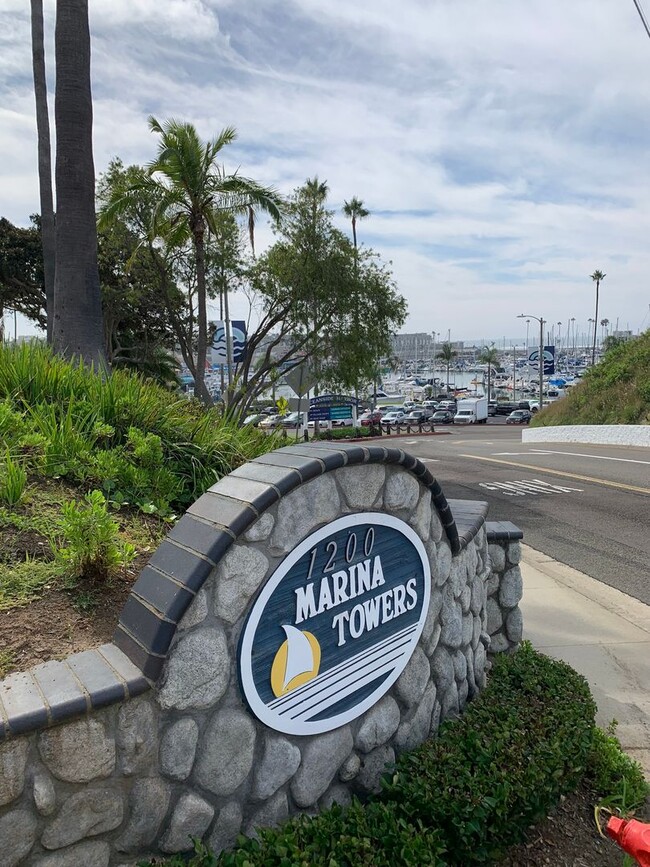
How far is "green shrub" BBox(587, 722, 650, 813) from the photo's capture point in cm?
351

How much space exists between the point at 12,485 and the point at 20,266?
2430cm

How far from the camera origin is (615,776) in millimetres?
3705

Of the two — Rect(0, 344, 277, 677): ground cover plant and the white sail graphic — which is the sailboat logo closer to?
the white sail graphic

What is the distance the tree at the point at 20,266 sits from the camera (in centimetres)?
2441

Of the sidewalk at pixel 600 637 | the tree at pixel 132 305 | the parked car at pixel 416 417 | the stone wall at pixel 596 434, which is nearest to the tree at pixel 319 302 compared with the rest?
the tree at pixel 132 305

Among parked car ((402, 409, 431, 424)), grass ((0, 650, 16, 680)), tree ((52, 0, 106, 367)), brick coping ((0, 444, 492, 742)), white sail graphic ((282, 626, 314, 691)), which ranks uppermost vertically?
tree ((52, 0, 106, 367))

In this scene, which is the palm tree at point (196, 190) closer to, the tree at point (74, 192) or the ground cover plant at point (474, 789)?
the tree at point (74, 192)

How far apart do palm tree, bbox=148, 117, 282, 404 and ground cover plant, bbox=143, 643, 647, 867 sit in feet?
48.7

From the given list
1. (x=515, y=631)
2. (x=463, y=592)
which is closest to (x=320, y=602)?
(x=463, y=592)

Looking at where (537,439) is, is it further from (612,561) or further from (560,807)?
(560,807)

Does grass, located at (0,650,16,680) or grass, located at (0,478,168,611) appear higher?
grass, located at (0,478,168,611)

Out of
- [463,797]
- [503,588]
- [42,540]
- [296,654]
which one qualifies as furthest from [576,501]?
[42,540]

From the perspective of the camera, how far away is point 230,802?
8.75ft

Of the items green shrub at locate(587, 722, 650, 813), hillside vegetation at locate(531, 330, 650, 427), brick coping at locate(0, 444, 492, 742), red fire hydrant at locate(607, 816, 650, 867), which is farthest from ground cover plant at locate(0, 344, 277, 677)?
hillside vegetation at locate(531, 330, 650, 427)
